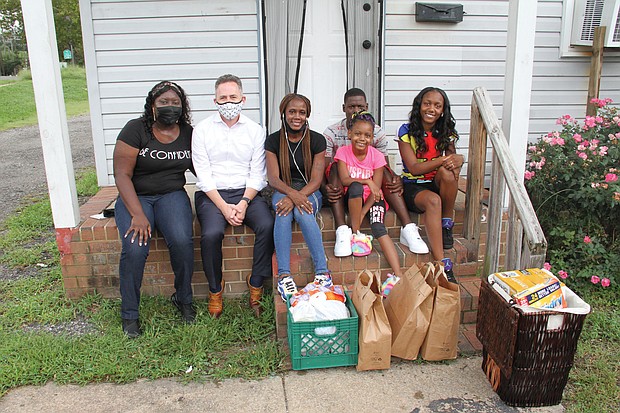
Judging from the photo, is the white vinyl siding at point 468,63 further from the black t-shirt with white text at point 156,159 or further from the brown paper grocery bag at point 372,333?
the brown paper grocery bag at point 372,333

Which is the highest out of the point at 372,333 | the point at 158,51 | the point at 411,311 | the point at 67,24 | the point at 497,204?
the point at 67,24

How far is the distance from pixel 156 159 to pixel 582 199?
124 inches

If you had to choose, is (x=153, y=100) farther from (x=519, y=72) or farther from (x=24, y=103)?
(x=24, y=103)

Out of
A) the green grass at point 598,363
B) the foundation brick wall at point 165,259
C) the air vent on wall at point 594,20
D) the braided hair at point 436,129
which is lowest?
the green grass at point 598,363

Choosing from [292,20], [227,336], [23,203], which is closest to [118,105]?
[292,20]

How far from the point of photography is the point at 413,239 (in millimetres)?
3689

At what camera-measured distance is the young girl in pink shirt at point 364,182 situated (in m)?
3.62

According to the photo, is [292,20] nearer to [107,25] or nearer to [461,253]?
[107,25]

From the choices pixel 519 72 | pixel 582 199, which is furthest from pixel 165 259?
pixel 582 199

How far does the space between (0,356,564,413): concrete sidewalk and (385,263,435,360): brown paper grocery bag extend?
134mm

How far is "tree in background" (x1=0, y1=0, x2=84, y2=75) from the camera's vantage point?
30703 millimetres

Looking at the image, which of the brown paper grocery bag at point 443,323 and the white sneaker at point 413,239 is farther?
the white sneaker at point 413,239

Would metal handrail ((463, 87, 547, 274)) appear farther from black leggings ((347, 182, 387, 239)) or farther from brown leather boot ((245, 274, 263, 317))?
brown leather boot ((245, 274, 263, 317))

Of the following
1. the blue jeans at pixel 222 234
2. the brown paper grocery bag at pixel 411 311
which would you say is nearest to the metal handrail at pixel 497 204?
the brown paper grocery bag at pixel 411 311
